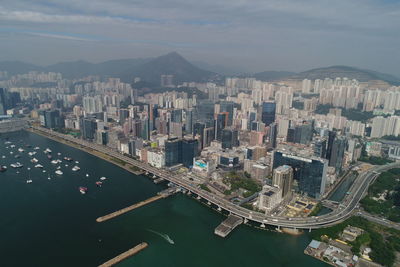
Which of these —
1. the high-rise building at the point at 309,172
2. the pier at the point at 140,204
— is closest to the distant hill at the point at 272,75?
the high-rise building at the point at 309,172

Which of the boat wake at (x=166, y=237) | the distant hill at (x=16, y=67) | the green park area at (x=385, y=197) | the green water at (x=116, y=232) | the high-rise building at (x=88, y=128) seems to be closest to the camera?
the green water at (x=116, y=232)

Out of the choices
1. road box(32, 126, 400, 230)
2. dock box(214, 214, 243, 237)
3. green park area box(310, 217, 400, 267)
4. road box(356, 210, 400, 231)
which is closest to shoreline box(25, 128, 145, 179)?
road box(32, 126, 400, 230)

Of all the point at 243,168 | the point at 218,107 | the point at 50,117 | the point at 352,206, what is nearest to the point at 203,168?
the point at 243,168

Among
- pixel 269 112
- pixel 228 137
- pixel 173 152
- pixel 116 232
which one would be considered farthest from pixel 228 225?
pixel 269 112

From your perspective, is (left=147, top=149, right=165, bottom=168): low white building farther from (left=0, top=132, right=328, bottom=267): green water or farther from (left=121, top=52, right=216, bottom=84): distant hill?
(left=121, top=52, right=216, bottom=84): distant hill

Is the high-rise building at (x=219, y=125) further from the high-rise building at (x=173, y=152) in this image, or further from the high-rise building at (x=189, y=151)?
the high-rise building at (x=173, y=152)
